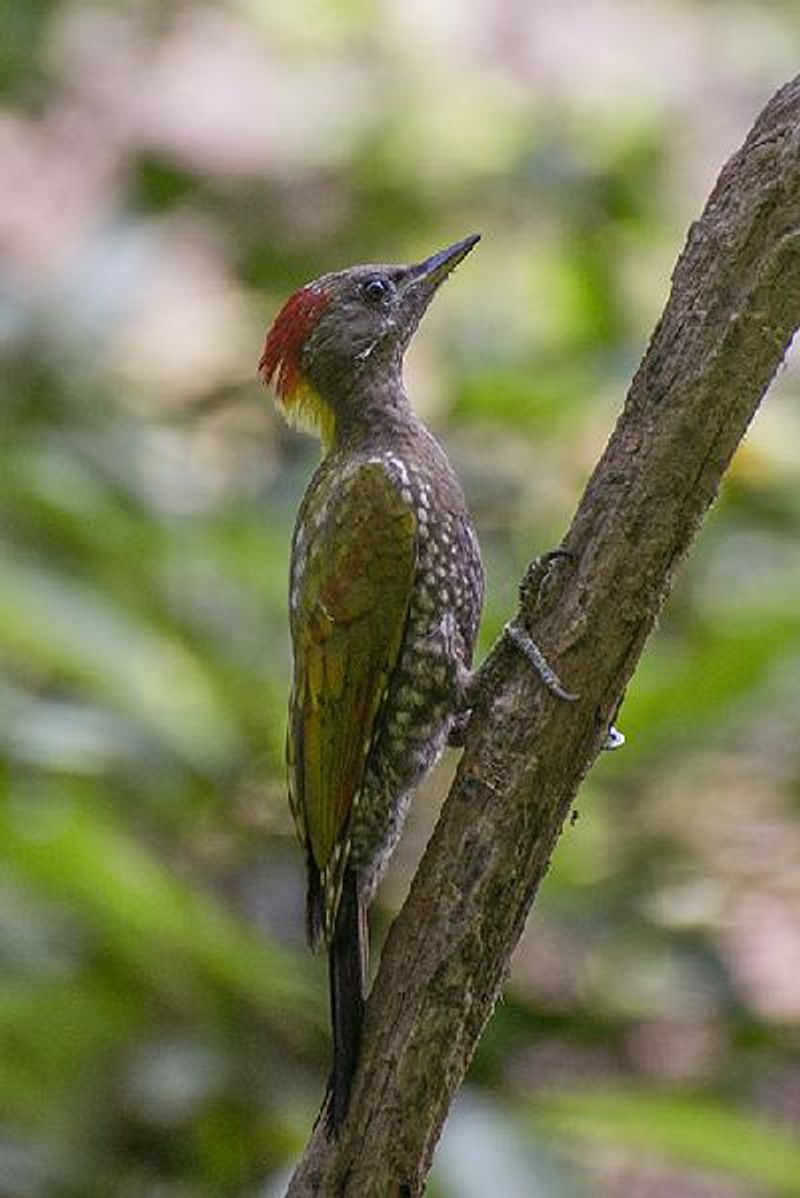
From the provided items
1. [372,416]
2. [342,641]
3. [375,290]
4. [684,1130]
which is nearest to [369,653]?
[342,641]

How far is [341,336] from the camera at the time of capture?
380cm

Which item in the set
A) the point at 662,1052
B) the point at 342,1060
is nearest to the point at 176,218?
the point at 662,1052

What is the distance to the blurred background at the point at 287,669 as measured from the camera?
4082mm

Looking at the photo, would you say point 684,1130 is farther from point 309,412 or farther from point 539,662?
point 539,662

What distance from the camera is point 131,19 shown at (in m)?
7.31

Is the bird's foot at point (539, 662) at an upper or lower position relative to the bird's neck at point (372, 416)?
lower

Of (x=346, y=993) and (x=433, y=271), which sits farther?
(x=433, y=271)

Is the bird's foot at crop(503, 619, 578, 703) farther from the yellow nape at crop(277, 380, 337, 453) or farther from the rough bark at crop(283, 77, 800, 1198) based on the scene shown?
the yellow nape at crop(277, 380, 337, 453)

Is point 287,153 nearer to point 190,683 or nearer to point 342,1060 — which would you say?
point 190,683

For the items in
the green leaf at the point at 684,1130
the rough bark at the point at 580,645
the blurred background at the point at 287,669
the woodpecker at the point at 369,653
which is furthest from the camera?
the blurred background at the point at 287,669

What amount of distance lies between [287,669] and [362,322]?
98 cm

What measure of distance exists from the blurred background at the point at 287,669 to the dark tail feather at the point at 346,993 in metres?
0.64

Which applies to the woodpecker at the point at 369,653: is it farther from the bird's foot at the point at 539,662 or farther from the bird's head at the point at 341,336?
the bird's foot at the point at 539,662

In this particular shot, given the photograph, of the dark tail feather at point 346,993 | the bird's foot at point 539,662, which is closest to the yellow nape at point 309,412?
the dark tail feather at point 346,993
